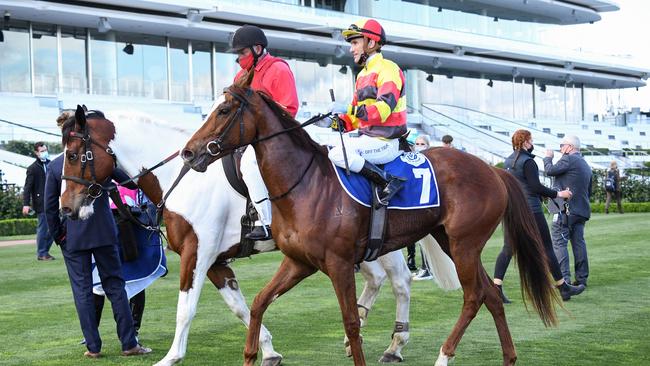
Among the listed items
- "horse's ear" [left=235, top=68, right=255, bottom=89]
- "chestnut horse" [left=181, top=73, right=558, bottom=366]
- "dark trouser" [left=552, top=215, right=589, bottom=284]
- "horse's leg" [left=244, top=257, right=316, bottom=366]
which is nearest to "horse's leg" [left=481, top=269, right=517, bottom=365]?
"chestnut horse" [left=181, top=73, right=558, bottom=366]

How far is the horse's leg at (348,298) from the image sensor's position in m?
5.41

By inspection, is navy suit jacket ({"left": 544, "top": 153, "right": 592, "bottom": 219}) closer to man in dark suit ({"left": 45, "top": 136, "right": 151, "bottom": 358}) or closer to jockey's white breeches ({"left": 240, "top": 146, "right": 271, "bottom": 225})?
jockey's white breeches ({"left": 240, "top": 146, "right": 271, "bottom": 225})

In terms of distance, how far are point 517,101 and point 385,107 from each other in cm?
5079

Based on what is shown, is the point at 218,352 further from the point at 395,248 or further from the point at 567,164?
the point at 567,164

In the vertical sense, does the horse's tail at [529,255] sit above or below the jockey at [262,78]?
below

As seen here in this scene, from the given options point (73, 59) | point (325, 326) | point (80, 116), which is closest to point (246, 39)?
point (80, 116)

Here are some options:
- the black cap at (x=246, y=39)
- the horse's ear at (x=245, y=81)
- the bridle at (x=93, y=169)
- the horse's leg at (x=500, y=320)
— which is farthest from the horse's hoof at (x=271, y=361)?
the black cap at (x=246, y=39)

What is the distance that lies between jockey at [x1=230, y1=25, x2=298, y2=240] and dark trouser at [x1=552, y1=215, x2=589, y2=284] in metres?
5.11

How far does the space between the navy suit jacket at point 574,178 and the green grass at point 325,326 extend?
3.21ft

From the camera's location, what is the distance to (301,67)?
4328 centimetres

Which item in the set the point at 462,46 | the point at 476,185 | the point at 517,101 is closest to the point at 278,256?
the point at 476,185

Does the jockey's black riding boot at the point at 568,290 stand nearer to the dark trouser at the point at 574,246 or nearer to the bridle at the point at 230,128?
the dark trouser at the point at 574,246

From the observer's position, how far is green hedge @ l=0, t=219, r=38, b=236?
2117 cm

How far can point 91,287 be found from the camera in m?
6.73
